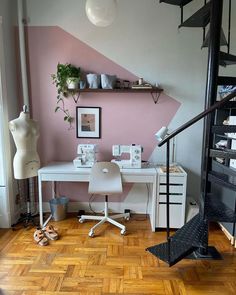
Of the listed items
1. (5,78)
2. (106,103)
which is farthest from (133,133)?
(5,78)

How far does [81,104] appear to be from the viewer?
3.23 m

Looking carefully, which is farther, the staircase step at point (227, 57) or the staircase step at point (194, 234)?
the staircase step at point (227, 57)

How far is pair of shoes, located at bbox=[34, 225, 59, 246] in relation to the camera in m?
2.61

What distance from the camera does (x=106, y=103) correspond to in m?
3.22

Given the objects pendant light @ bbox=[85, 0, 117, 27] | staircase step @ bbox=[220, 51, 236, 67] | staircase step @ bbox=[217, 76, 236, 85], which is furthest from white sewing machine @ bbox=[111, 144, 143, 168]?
pendant light @ bbox=[85, 0, 117, 27]

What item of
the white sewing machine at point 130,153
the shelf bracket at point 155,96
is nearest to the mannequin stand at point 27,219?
the white sewing machine at point 130,153

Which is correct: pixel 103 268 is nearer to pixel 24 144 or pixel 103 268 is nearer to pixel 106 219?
pixel 106 219

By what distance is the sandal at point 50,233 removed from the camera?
2697 mm

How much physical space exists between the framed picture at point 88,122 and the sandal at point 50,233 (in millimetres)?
1255

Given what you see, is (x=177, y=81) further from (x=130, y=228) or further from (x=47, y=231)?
(x=47, y=231)

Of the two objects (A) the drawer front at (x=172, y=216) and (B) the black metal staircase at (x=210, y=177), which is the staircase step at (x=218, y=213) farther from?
(A) the drawer front at (x=172, y=216)

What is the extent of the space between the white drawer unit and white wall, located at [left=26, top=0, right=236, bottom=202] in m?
0.92

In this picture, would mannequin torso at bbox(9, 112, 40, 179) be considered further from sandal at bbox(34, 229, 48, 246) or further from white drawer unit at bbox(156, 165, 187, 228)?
white drawer unit at bbox(156, 165, 187, 228)

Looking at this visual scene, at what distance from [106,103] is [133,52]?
2.44 ft
